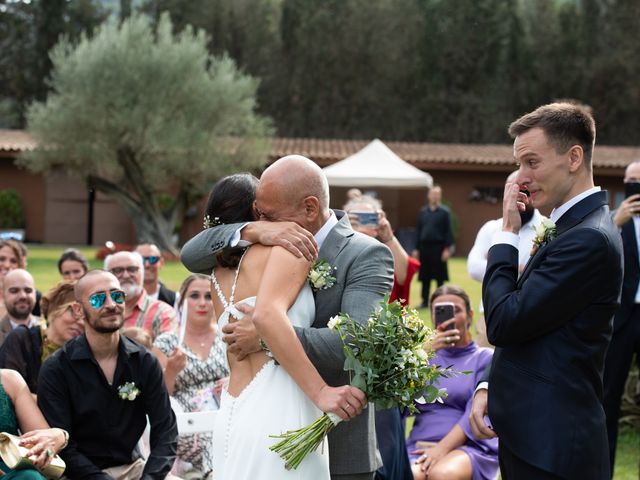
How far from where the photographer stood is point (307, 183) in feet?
10.1

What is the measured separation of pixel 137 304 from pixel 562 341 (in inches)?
176

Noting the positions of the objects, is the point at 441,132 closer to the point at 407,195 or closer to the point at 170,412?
the point at 407,195

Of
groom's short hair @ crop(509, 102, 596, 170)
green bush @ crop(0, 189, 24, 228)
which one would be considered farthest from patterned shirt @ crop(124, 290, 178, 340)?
green bush @ crop(0, 189, 24, 228)

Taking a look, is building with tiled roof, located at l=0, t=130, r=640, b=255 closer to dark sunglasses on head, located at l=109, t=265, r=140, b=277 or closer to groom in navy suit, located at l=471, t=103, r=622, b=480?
dark sunglasses on head, located at l=109, t=265, r=140, b=277

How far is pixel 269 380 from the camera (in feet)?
10.2

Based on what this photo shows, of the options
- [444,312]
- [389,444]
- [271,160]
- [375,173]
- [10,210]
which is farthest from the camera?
[271,160]

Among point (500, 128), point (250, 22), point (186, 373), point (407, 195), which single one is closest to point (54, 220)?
point (407, 195)

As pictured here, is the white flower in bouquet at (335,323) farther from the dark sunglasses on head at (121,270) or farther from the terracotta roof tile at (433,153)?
the terracotta roof tile at (433,153)

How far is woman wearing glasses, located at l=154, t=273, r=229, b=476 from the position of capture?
5535 millimetres

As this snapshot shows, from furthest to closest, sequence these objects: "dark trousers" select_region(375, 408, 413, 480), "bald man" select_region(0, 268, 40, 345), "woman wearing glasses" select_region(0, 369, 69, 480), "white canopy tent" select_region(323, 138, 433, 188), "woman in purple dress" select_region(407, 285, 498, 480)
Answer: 1. "white canopy tent" select_region(323, 138, 433, 188)
2. "bald man" select_region(0, 268, 40, 345)
3. "woman in purple dress" select_region(407, 285, 498, 480)
4. "dark trousers" select_region(375, 408, 413, 480)
5. "woman wearing glasses" select_region(0, 369, 69, 480)

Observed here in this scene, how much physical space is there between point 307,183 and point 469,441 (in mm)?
2833

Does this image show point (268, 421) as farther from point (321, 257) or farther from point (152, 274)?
point (152, 274)

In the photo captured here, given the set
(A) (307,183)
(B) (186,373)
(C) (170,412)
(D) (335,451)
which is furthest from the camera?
(B) (186,373)

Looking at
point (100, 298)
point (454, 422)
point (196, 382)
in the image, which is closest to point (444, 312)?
point (454, 422)
